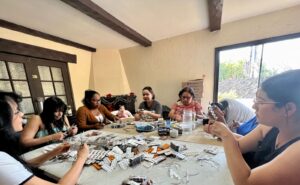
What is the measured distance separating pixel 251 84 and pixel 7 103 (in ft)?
10.5

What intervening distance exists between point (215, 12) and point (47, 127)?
244cm

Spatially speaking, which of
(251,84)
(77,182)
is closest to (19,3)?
(77,182)

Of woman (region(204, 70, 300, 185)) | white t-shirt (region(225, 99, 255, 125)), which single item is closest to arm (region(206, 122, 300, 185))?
woman (region(204, 70, 300, 185))

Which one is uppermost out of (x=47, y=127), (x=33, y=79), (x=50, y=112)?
(x=33, y=79)

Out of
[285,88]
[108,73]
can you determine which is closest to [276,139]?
[285,88]

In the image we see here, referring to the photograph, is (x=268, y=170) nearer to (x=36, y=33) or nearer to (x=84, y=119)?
(x=84, y=119)

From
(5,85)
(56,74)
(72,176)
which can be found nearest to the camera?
(72,176)

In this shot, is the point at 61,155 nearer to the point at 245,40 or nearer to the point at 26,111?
the point at 26,111

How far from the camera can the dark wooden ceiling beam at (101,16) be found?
190 cm

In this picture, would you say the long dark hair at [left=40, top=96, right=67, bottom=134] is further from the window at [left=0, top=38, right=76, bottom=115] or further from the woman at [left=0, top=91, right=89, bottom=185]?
the window at [left=0, top=38, right=76, bottom=115]

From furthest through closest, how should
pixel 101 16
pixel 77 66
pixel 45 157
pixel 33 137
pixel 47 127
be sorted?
pixel 77 66 → pixel 101 16 → pixel 47 127 → pixel 33 137 → pixel 45 157

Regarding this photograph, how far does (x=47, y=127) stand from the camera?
1.50 m

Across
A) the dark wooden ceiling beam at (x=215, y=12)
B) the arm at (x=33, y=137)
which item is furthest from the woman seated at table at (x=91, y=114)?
the dark wooden ceiling beam at (x=215, y=12)

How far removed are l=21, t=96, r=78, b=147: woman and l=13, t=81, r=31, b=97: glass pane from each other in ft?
5.09
